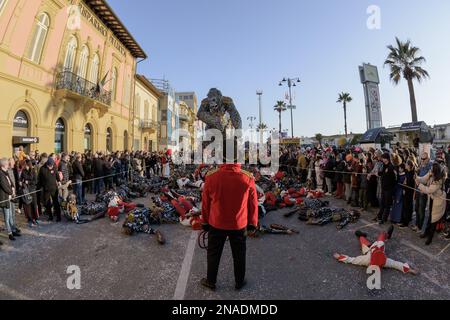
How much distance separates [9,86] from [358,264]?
16.0 metres

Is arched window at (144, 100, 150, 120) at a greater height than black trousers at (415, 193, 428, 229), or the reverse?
arched window at (144, 100, 150, 120)

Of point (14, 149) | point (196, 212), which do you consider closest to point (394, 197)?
point (196, 212)

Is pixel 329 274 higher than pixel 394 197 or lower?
lower

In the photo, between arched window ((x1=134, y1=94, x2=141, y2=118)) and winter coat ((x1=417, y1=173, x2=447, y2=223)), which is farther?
arched window ((x1=134, y1=94, x2=141, y2=118))

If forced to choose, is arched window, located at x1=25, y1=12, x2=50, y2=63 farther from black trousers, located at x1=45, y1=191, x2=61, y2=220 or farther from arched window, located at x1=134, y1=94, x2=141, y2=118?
arched window, located at x1=134, y1=94, x2=141, y2=118

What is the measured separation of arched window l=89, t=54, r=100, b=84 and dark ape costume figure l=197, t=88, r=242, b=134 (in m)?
→ 18.4

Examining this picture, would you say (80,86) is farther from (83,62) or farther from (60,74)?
(83,62)

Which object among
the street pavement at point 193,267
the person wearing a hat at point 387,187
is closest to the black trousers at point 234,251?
the street pavement at point 193,267

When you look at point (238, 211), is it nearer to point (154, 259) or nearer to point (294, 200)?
point (154, 259)

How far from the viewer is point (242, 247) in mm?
3812

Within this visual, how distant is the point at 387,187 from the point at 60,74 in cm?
1849

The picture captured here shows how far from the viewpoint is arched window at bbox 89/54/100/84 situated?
20.8 m

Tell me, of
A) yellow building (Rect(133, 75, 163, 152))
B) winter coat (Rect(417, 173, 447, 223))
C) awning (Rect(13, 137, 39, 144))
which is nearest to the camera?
winter coat (Rect(417, 173, 447, 223))

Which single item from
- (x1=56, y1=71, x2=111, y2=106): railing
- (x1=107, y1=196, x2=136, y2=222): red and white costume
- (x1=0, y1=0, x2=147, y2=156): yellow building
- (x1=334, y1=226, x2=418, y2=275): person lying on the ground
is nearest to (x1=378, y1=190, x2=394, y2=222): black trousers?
(x1=334, y1=226, x2=418, y2=275): person lying on the ground
